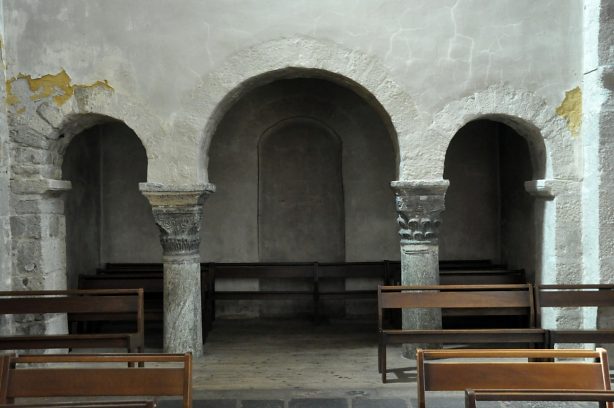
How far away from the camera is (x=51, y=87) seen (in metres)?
6.11

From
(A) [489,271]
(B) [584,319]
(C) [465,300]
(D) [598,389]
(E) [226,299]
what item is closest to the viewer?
(D) [598,389]

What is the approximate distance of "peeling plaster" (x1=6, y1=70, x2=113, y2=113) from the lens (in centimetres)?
610

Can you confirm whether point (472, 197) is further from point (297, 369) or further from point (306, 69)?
point (297, 369)

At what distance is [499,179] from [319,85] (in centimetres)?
277

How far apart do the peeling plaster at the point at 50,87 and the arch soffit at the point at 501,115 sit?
3.19 metres

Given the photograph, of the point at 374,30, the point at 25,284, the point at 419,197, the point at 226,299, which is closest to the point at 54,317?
the point at 25,284

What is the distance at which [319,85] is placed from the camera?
336 inches

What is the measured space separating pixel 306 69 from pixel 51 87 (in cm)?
251

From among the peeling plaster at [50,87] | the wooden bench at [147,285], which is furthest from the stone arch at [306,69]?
the wooden bench at [147,285]

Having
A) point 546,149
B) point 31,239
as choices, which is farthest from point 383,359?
point 31,239

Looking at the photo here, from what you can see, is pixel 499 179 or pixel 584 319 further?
pixel 499 179

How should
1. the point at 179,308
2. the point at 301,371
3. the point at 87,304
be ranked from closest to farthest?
the point at 87,304
the point at 301,371
the point at 179,308

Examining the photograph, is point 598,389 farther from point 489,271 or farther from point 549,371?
point 489,271

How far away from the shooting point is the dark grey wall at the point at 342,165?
855 centimetres
